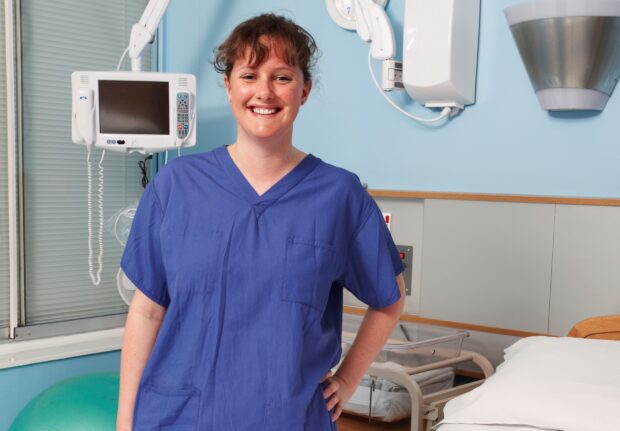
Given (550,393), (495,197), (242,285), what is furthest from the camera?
(495,197)

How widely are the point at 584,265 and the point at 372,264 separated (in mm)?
959

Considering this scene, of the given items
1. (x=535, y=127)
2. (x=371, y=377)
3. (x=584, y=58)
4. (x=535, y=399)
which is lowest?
(x=371, y=377)

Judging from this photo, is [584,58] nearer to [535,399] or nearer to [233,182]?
[535,399]

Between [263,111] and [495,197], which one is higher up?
[263,111]

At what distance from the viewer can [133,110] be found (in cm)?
267

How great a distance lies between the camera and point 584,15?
1.86 meters

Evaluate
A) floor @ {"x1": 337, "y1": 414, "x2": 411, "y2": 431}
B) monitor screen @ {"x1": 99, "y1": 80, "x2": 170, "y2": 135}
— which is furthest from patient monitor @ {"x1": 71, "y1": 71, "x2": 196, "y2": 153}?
floor @ {"x1": 337, "y1": 414, "x2": 411, "y2": 431}

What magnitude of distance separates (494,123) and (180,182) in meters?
1.27

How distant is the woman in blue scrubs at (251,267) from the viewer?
1.16m

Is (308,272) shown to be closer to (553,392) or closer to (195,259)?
(195,259)

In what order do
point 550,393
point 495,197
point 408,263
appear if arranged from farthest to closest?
point 408,263
point 495,197
point 550,393

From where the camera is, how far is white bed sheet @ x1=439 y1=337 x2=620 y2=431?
1.36 metres

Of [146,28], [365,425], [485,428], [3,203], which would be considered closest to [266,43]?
[485,428]

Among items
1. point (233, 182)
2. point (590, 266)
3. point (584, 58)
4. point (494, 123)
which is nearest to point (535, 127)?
point (494, 123)
